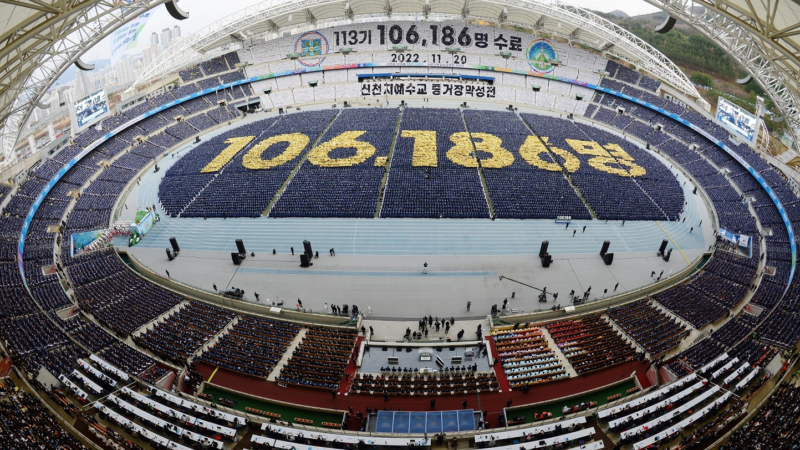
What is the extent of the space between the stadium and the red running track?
0.31 ft

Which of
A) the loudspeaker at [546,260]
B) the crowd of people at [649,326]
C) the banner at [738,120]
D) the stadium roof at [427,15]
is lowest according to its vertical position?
the crowd of people at [649,326]

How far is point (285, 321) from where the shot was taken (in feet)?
66.8

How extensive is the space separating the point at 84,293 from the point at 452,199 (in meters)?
23.1

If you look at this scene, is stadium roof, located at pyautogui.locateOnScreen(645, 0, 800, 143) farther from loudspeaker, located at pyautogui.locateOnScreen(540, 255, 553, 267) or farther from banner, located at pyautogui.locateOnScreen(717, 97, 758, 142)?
loudspeaker, located at pyautogui.locateOnScreen(540, 255, 553, 267)

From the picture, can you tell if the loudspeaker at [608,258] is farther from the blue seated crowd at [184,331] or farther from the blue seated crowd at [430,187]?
the blue seated crowd at [184,331]

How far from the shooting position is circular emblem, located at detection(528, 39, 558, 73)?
55781 mm

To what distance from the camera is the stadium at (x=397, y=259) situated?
48.1ft

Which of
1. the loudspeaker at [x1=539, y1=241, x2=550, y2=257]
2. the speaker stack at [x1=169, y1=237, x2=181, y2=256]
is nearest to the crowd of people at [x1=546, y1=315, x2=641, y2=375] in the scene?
the loudspeaker at [x1=539, y1=241, x2=550, y2=257]

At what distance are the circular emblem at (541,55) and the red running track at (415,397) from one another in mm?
47890

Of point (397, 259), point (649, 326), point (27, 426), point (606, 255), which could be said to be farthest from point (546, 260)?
point (27, 426)

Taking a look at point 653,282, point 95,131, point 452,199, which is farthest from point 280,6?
point 653,282

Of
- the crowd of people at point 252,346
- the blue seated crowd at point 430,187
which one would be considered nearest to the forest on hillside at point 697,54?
the blue seated crowd at point 430,187

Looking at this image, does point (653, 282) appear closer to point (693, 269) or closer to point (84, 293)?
point (693, 269)

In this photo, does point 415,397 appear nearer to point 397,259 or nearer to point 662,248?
point 397,259
